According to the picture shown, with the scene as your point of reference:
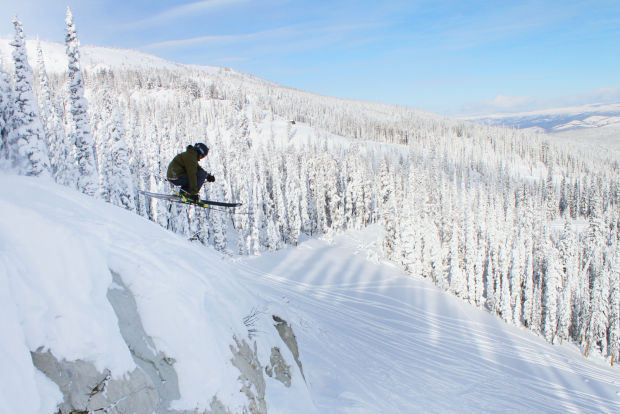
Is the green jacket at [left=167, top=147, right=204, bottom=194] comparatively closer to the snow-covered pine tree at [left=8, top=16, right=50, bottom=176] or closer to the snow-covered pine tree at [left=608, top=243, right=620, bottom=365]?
the snow-covered pine tree at [left=8, top=16, right=50, bottom=176]

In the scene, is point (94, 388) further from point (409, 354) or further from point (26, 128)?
point (409, 354)

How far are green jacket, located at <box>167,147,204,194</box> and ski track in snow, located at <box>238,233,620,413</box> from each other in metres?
3.47

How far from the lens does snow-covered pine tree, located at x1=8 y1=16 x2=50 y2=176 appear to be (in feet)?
43.0

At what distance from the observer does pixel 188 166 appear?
8844 mm

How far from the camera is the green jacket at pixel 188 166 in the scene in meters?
8.84

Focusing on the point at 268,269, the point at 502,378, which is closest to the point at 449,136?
the point at 268,269

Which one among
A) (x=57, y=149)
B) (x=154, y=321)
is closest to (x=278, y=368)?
(x=154, y=321)

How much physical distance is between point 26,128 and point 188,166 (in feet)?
35.9

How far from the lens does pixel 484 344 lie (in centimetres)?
2817

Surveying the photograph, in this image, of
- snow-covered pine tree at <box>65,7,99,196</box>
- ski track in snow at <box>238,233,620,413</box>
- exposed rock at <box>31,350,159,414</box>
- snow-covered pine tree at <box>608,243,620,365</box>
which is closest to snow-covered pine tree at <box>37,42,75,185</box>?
snow-covered pine tree at <box>65,7,99,196</box>

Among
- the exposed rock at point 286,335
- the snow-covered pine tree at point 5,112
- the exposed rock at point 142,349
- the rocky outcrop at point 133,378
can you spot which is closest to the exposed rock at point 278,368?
the rocky outcrop at point 133,378

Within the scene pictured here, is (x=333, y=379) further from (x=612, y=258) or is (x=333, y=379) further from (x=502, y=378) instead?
(x=612, y=258)

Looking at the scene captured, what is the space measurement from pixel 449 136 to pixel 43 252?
187984 mm

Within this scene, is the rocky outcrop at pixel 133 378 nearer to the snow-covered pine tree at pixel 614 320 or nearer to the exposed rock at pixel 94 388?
the exposed rock at pixel 94 388
